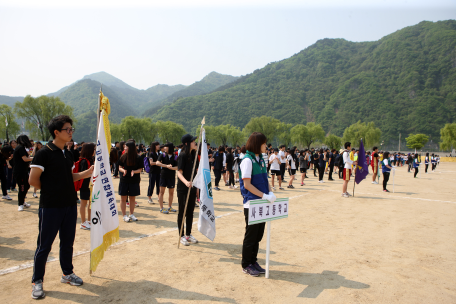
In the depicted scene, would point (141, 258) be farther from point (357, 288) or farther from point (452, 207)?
point (452, 207)

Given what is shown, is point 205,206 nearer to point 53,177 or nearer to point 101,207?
point 101,207

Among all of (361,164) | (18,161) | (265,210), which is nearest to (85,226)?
(18,161)

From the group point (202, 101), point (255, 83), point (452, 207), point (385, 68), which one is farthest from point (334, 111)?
point (452, 207)

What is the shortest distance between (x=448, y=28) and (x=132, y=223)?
201 metres

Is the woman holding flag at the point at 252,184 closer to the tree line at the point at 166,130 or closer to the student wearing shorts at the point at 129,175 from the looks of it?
the student wearing shorts at the point at 129,175

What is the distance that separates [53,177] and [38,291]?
132 centimetres

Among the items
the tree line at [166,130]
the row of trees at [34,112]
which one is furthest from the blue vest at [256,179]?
the row of trees at [34,112]

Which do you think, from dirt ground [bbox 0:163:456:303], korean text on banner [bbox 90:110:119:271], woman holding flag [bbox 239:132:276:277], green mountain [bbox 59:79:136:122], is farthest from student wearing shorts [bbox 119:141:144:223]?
green mountain [bbox 59:79:136:122]

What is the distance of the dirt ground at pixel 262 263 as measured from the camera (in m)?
3.30

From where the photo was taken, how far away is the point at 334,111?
436 feet

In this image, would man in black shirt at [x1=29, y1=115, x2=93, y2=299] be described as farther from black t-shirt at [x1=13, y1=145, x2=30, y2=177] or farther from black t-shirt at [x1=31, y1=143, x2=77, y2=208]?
black t-shirt at [x1=13, y1=145, x2=30, y2=177]

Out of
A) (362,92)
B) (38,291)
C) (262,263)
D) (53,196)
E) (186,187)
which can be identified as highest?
(362,92)

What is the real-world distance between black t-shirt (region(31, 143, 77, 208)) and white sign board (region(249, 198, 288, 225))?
89.9 inches

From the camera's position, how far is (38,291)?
10.2ft
